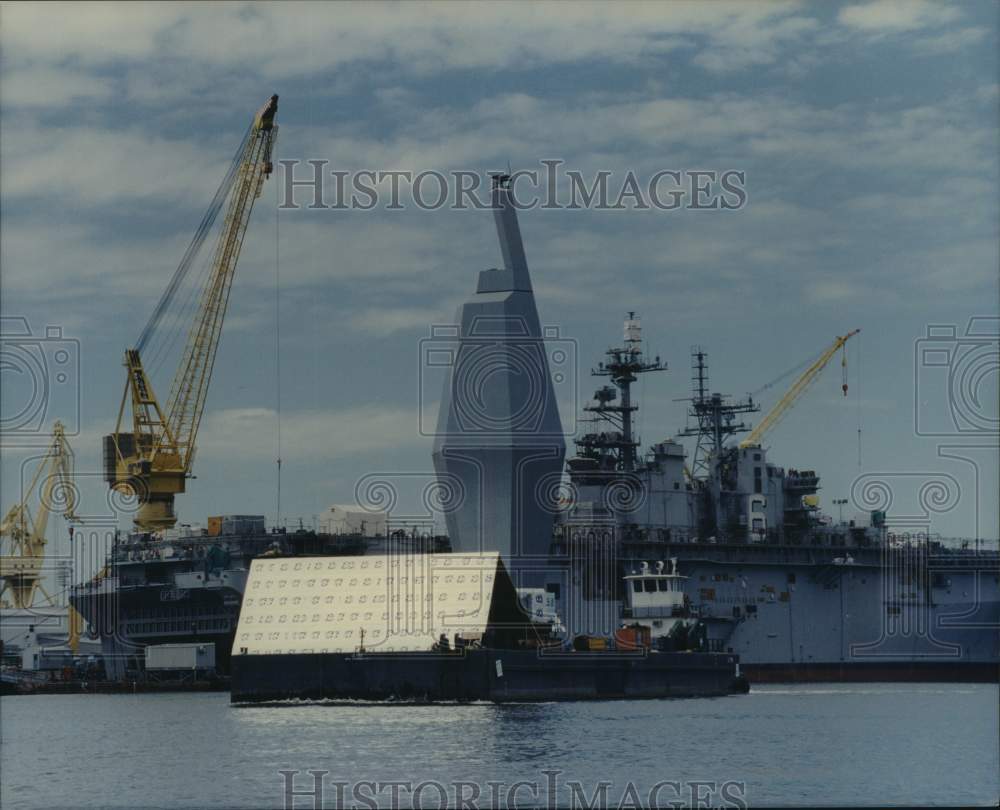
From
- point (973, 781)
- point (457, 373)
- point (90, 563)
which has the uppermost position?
point (457, 373)

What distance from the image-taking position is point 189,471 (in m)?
107

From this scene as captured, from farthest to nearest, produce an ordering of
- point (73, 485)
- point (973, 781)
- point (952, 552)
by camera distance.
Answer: point (952, 552)
point (73, 485)
point (973, 781)

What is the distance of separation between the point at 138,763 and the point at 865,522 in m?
68.8

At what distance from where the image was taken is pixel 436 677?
69.4 metres

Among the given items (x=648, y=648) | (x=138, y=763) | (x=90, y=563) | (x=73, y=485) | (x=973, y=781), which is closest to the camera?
(x=973, y=781)

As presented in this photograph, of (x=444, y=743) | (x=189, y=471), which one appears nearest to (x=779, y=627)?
(x=189, y=471)

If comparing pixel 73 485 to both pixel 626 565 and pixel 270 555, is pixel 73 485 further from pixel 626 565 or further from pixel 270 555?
pixel 626 565

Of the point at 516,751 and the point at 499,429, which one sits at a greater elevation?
the point at 499,429

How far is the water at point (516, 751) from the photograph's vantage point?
138 feet
